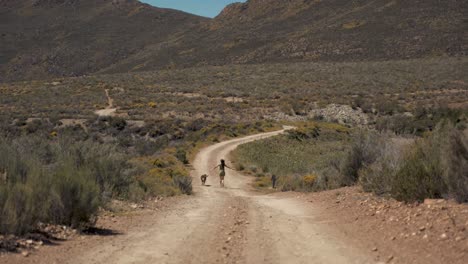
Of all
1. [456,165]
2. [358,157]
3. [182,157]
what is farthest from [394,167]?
[182,157]

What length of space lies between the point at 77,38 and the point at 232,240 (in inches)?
6687

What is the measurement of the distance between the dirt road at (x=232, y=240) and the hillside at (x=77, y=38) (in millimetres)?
132716

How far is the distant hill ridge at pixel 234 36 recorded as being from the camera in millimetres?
98688

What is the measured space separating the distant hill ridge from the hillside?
12.2 inches

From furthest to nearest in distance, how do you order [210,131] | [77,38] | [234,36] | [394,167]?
[77,38] → [234,36] → [210,131] → [394,167]

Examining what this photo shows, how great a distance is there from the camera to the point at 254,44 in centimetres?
11494

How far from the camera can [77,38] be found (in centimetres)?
16738

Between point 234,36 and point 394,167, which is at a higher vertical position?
point 234,36

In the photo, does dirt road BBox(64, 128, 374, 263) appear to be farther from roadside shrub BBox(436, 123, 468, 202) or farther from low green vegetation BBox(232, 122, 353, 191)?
low green vegetation BBox(232, 122, 353, 191)

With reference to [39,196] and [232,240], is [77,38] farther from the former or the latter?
[232,240]

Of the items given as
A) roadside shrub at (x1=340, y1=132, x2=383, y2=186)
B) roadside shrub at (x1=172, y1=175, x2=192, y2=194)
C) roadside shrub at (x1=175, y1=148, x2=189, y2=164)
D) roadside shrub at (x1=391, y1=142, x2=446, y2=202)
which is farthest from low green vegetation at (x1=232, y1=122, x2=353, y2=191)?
roadside shrub at (x1=391, y1=142, x2=446, y2=202)

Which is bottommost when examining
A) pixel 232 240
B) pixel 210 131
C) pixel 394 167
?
pixel 210 131

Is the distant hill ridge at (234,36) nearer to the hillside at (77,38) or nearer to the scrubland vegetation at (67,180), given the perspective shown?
the hillside at (77,38)

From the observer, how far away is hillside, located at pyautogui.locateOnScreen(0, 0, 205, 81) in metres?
144
